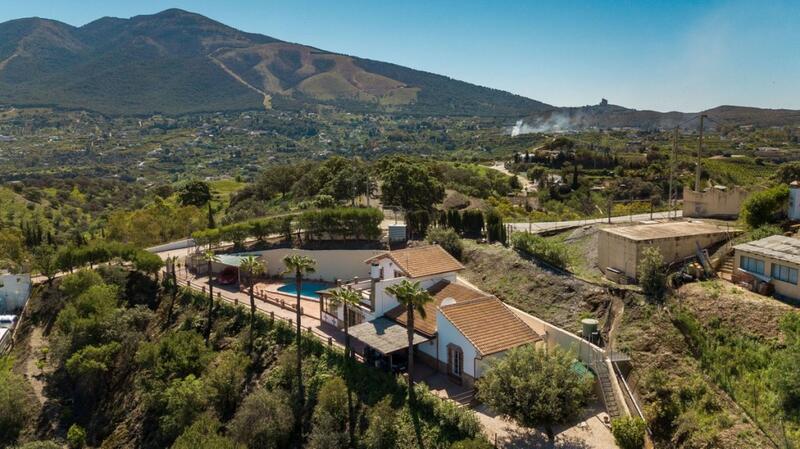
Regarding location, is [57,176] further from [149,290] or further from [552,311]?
[552,311]

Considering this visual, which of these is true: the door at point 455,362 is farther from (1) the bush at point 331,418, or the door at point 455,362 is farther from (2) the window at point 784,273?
(2) the window at point 784,273

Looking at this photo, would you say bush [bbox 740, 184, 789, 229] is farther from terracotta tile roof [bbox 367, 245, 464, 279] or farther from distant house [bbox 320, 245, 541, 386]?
terracotta tile roof [bbox 367, 245, 464, 279]

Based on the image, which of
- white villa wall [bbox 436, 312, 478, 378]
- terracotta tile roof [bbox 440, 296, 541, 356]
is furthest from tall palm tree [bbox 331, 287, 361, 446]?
terracotta tile roof [bbox 440, 296, 541, 356]

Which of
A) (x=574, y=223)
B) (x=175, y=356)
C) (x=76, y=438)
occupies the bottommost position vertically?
(x=76, y=438)

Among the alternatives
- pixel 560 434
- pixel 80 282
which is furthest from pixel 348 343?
pixel 80 282

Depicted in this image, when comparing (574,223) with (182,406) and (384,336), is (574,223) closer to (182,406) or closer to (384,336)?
(384,336)
